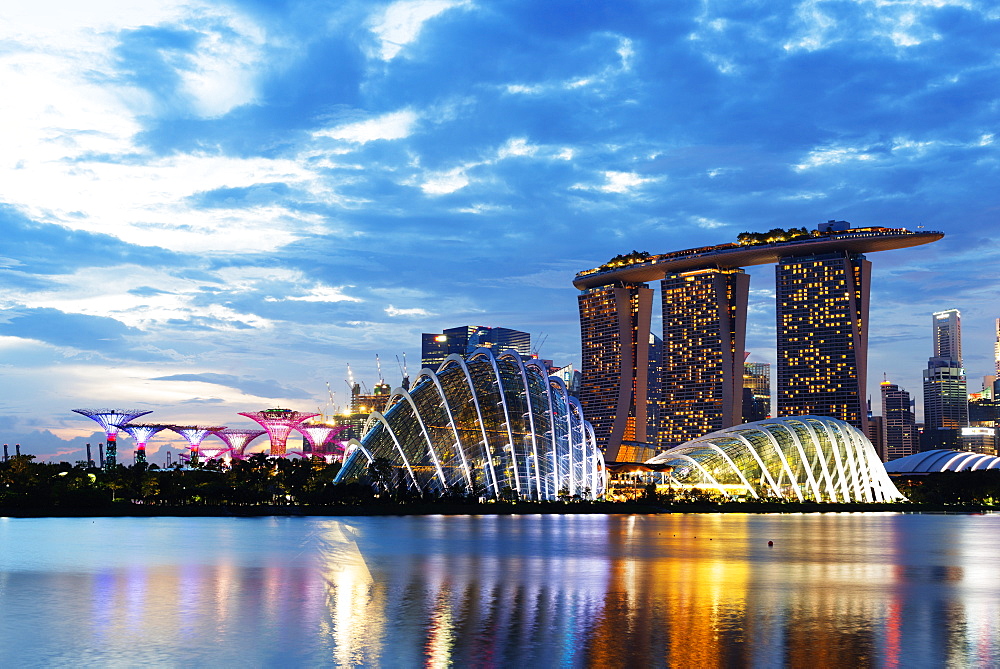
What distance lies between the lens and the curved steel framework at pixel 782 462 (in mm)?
158750

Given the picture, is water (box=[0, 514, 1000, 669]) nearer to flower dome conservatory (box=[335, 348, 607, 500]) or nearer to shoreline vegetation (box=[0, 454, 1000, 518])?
shoreline vegetation (box=[0, 454, 1000, 518])

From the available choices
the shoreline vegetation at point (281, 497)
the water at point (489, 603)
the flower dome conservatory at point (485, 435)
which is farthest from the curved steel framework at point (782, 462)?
the water at point (489, 603)

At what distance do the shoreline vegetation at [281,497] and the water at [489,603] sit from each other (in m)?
42.8

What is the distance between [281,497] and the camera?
138 m

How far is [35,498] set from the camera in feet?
401

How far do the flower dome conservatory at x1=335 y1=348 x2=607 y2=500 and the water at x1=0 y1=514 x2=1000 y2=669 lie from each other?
148 feet

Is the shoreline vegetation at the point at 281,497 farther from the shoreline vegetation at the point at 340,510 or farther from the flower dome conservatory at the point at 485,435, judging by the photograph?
the flower dome conservatory at the point at 485,435

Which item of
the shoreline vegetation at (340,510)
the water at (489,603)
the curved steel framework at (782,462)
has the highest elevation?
the curved steel framework at (782,462)

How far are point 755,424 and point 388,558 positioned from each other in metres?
122

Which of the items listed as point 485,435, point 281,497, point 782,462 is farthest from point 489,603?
point 782,462

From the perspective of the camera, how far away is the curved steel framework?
159 metres

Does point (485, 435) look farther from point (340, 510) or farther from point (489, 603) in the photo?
point (489, 603)

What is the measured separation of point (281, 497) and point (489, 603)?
104 meters

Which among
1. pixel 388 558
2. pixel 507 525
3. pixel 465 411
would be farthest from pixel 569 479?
pixel 388 558
